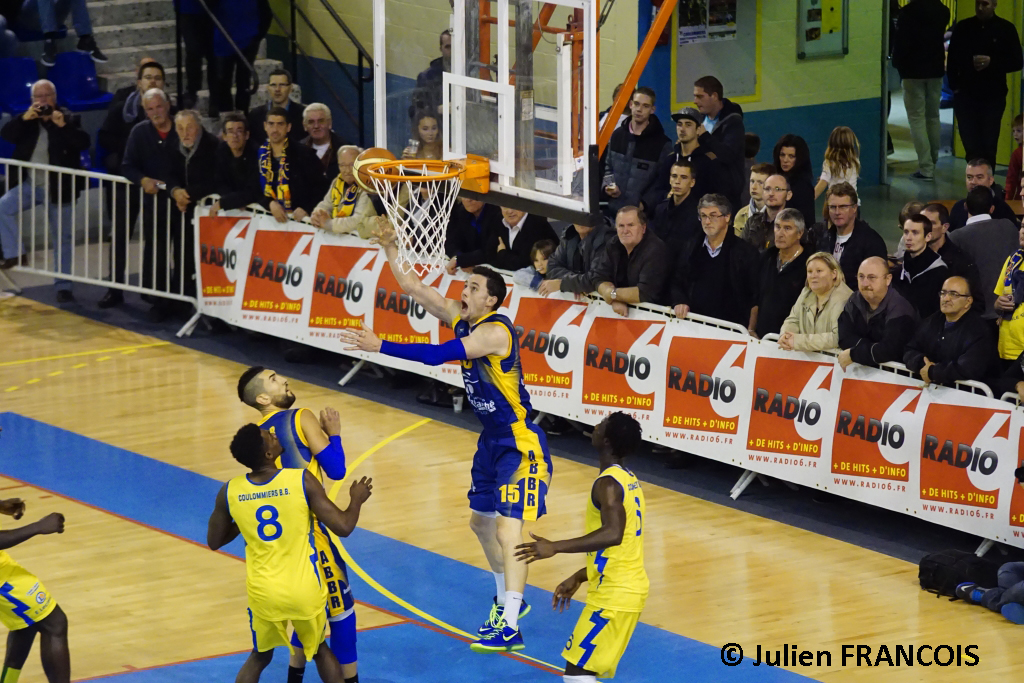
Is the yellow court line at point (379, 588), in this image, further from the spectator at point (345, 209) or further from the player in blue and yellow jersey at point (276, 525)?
the spectator at point (345, 209)

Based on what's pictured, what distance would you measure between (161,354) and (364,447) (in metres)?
3.76

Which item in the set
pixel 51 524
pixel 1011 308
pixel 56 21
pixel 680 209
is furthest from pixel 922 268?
pixel 56 21

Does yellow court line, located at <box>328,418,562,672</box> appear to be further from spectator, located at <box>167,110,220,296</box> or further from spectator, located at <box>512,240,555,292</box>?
spectator, located at <box>167,110,220,296</box>

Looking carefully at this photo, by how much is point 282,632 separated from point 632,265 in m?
5.63

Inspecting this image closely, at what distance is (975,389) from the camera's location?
1049cm

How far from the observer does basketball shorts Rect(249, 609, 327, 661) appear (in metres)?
7.70

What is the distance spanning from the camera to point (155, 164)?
1614 cm

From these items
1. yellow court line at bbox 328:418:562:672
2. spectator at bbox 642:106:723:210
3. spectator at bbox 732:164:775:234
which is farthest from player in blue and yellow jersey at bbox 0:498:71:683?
spectator at bbox 642:106:723:210

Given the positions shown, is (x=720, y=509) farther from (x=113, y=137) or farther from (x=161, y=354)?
(x=113, y=137)

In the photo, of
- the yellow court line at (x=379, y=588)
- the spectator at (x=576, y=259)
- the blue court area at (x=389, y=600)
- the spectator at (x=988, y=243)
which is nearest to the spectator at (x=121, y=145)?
the blue court area at (x=389, y=600)

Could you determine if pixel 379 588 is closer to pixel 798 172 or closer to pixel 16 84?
pixel 798 172

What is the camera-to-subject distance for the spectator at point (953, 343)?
10.4 metres

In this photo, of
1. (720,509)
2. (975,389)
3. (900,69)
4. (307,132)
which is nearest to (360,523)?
(720,509)

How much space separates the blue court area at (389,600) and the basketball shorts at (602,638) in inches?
22.2
